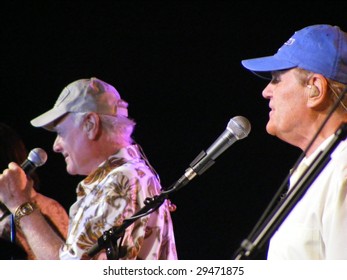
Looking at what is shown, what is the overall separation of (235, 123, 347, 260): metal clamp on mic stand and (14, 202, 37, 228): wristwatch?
160 cm

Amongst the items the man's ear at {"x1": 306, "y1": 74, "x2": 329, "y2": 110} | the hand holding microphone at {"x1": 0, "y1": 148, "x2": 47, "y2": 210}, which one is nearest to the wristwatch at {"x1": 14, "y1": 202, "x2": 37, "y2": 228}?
the hand holding microphone at {"x1": 0, "y1": 148, "x2": 47, "y2": 210}

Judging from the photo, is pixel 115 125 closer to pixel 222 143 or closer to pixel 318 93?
pixel 222 143

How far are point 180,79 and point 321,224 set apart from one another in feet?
6.76

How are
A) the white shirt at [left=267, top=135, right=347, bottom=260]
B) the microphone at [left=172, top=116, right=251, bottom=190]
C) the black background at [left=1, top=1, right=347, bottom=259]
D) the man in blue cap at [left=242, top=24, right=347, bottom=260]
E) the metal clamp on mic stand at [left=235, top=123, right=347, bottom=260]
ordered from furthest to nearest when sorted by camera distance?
1. the black background at [left=1, top=1, right=347, bottom=259]
2. the microphone at [left=172, top=116, right=251, bottom=190]
3. the man in blue cap at [left=242, top=24, right=347, bottom=260]
4. the white shirt at [left=267, top=135, right=347, bottom=260]
5. the metal clamp on mic stand at [left=235, top=123, right=347, bottom=260]

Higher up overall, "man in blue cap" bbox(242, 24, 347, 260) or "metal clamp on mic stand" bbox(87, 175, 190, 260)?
"man in blue cap" bbox(242, 24, 347, 260)

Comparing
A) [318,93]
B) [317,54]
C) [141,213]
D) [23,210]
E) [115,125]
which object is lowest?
[23,210]

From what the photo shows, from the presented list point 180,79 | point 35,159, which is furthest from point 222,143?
point 180,79

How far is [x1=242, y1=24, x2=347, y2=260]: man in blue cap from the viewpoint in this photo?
2.11 m

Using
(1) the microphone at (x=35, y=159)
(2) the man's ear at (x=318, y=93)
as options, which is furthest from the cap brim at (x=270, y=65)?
(1) the microphone at (x=35, y=159)

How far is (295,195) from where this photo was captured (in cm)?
160

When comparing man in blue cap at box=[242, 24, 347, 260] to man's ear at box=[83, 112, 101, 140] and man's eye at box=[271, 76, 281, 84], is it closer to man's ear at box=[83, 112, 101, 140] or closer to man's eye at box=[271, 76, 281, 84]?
man's eye at box=[271, 76, 281, 84]

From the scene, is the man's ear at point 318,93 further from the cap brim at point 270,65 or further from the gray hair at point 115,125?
the gray hair at point 115,125

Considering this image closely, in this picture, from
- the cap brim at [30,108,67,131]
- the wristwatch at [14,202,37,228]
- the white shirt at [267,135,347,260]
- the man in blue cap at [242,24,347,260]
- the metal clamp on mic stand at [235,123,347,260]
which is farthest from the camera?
the cap brim at [30,108,67,131]

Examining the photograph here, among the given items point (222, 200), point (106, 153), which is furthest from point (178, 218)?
Result: point (106, 153)
